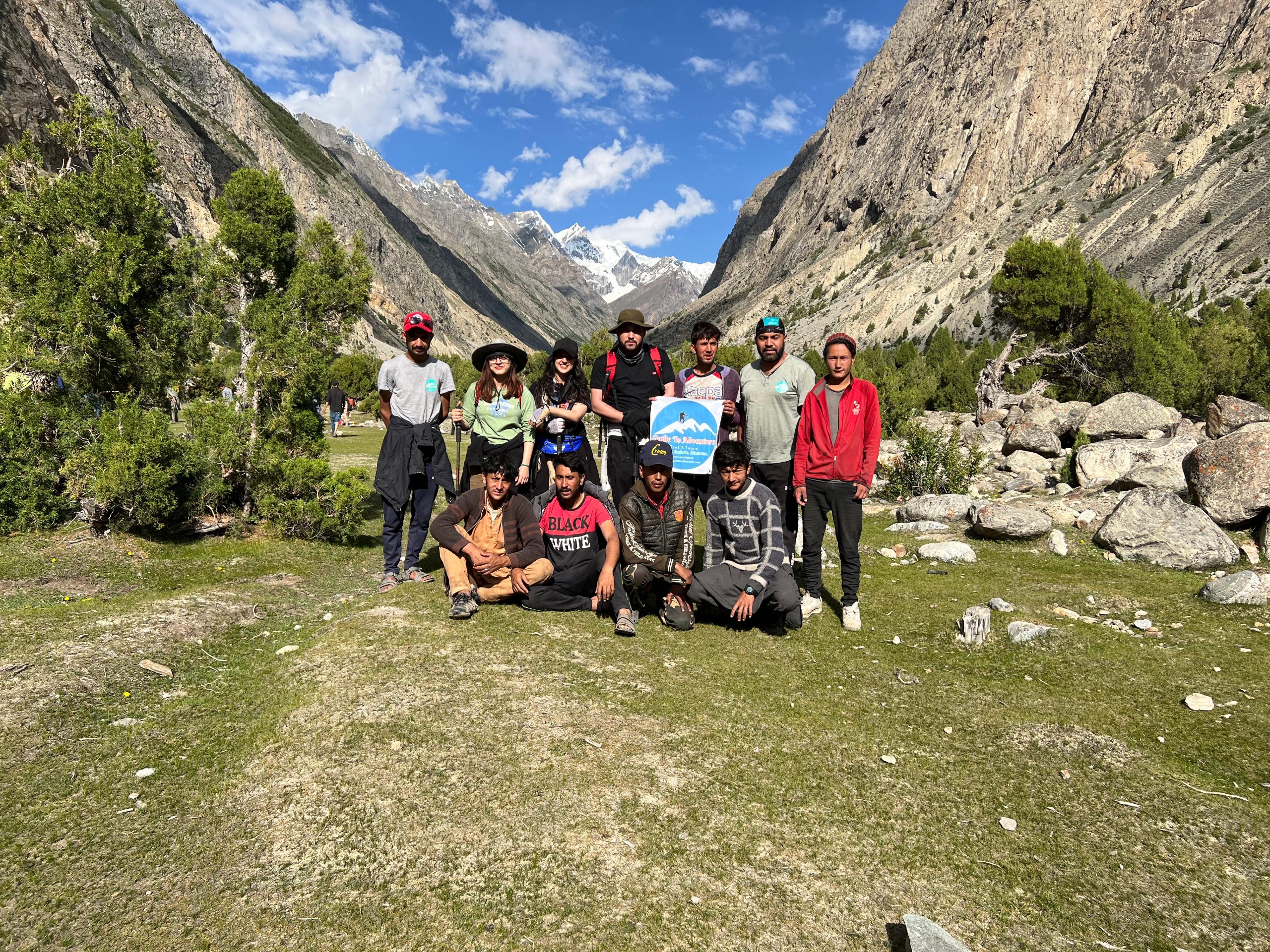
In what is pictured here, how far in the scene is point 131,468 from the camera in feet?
21.3

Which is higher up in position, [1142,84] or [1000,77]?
[1000,77]

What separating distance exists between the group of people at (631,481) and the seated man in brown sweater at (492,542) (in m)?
0.01

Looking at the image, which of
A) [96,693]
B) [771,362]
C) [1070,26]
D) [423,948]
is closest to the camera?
[423,948]

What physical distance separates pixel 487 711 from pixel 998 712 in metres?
3.31

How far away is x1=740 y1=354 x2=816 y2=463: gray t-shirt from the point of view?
19.9ft

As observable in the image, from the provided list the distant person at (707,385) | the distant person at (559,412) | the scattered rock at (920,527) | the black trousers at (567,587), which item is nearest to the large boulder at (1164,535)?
the scattered rock at (920,527)

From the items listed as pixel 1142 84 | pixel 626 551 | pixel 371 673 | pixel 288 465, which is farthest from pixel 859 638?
pixel 1142 84

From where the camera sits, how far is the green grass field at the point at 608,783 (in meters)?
2.51

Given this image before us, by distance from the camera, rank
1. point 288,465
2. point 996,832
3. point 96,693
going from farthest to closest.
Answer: point 288,465, point 96,693, point 996,832

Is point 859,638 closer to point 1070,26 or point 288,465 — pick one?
point 288,465

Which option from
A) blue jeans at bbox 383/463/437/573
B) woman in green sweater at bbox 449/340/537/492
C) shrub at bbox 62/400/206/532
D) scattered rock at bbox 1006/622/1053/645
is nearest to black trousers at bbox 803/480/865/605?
scattered rock at bbox 1006/622/1053/645

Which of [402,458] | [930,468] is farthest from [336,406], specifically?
[930,468]

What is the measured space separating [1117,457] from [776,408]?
29.0 ft

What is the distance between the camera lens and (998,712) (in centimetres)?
414
